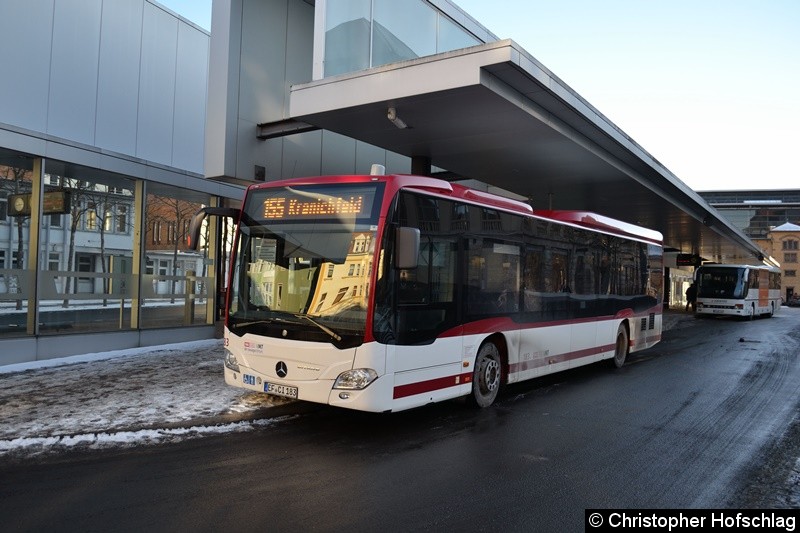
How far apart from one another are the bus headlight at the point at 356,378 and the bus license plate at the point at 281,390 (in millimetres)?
625

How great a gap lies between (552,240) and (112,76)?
11291 mm

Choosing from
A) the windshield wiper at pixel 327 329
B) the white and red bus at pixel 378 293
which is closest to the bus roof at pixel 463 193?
the white and red bus at pixel 378 293

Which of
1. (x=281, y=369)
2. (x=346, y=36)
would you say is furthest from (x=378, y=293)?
(x=346, y=36)

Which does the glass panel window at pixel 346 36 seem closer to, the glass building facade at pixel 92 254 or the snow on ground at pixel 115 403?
the glass building facade at pixel 92 254

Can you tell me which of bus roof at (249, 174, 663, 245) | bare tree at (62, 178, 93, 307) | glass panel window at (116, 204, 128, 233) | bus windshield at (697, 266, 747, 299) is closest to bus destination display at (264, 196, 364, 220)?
bus roof at (249, 174, 663, 245)

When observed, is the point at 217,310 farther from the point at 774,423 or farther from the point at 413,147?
the point at 774,423

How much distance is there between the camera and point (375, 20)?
1241 cm

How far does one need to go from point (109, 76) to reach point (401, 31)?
717 cm

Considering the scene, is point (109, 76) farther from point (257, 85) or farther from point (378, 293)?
point (378, 293)

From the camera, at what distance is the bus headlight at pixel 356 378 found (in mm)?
6172

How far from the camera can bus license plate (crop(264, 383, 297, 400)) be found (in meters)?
6.52

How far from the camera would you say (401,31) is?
13.0m

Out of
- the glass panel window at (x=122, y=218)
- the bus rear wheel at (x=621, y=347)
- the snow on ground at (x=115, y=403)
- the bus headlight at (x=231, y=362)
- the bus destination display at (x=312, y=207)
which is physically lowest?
the snow on ground at (x=115, y=403)

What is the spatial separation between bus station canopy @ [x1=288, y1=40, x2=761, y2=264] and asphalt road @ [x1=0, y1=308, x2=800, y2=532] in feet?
18.4
